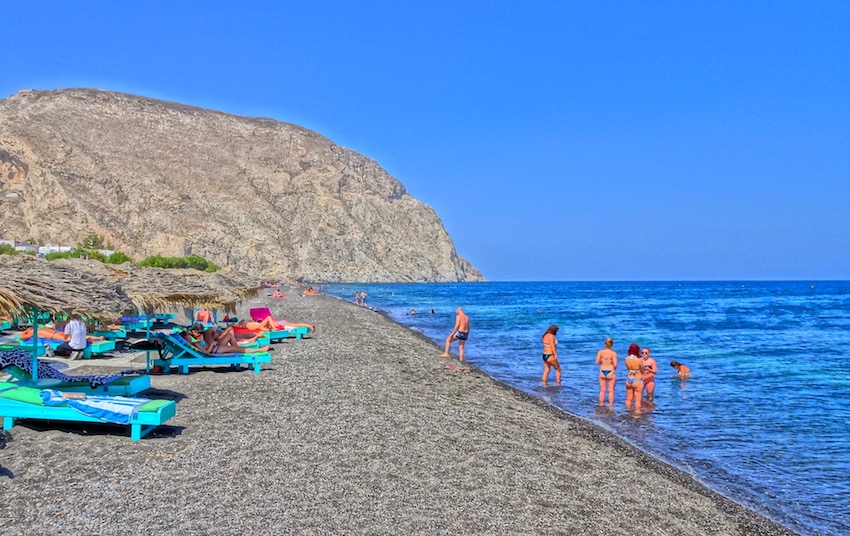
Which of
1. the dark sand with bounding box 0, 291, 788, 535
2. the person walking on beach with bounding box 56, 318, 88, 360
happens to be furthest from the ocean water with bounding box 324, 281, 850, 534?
the person walking on beach with bounding box 56, 318, 88, 360

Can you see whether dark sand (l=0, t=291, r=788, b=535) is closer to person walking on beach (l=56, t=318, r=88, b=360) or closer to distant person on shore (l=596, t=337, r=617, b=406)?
distant person on shore (l=596, t=337, r=617, b=406)

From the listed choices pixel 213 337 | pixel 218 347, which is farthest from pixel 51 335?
pixel 218 347

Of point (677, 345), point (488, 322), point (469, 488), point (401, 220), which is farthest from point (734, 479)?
point (401, 220)

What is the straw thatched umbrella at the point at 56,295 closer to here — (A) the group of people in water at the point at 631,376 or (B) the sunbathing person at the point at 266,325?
(A) the group of people in water at the point at 631,376

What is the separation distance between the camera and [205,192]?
103 m

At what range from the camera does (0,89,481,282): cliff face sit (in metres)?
84.7

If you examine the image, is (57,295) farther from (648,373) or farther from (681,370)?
(681,370)

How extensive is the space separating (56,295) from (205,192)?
335ft

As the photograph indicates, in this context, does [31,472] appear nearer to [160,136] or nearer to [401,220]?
[160,136]

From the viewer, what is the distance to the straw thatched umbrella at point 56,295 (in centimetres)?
664

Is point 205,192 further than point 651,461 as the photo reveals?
Yes

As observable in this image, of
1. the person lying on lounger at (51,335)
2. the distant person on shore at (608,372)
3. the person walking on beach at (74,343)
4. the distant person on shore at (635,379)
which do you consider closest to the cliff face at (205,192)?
the person lying on lounger at (51,335)

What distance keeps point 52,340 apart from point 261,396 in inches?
272

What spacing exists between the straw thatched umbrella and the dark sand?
1.30m
